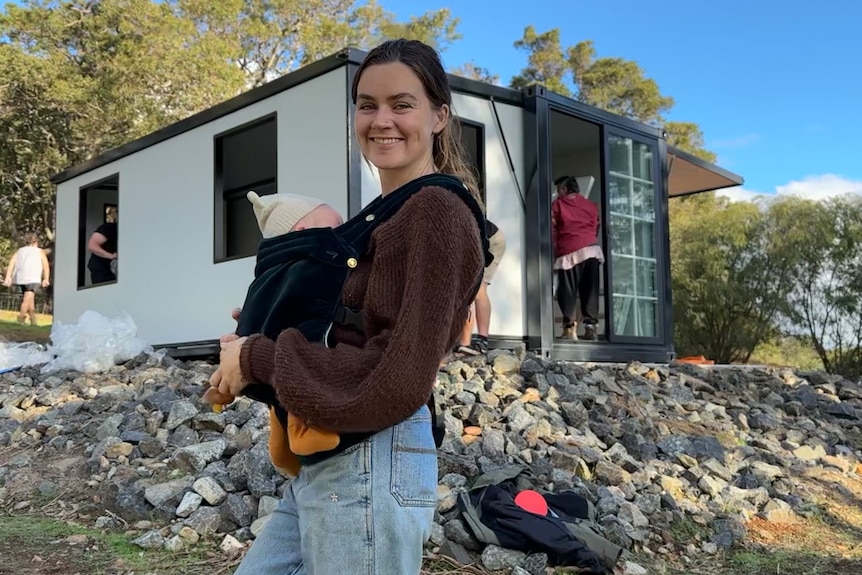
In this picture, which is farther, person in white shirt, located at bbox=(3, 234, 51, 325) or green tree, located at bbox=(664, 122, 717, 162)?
green tree, located at bbox=(664, 122, 717, 162)

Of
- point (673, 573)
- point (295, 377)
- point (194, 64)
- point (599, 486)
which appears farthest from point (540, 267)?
point (194, 64)

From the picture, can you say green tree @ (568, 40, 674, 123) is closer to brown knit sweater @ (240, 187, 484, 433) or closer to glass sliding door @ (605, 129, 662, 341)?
glass sliding door @ (605, 129, 662, 341)

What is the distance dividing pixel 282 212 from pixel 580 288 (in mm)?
6364

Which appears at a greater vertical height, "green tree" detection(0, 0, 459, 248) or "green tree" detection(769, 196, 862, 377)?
"green tree" detection(0, 0, 459, 248)

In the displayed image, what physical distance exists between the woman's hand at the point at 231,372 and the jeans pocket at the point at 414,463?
0.25 metres

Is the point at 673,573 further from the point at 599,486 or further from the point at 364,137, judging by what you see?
the point at 364,137

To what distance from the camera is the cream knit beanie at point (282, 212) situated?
1363mm

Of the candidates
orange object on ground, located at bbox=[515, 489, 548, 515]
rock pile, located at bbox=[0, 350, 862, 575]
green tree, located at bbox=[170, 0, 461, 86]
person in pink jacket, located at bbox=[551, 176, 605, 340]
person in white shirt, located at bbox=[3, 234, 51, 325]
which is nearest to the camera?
orange object on ground, located at bbox=[515, 489, 548, 515]

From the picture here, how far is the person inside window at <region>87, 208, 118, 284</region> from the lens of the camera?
8.84 meters

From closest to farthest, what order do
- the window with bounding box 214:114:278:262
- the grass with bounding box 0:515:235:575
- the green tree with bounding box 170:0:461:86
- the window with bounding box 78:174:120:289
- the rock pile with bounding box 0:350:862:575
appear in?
1. the grass with bounding box 0:515:235:575
2. the rock pile with bounding box 0:350:862:575
3. the window with bounding box 214:114:278:262
4. the window with bounding box 78:174:120:289
5. the green tree with bounding box 170:0:461:86

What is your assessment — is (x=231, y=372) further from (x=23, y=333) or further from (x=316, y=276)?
(x=23, y=333)

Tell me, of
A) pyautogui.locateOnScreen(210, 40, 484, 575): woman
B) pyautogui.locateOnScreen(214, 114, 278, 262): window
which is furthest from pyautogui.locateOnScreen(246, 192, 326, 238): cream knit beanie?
pyautogui.locateOnScreen(214, 114, 278, 262): window

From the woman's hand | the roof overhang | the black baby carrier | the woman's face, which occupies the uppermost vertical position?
the roof overhang

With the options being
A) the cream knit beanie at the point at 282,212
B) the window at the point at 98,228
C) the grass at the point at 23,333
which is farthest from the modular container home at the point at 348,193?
the cream knit beanie at the point at 282,212
